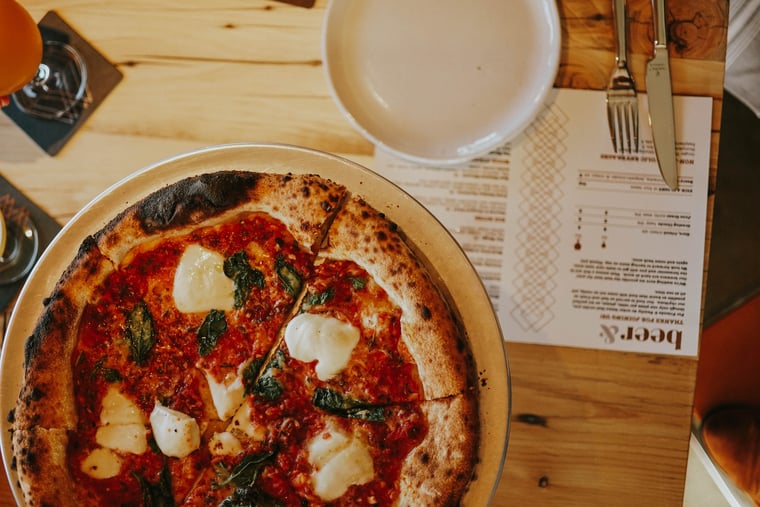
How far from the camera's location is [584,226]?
4.86ft

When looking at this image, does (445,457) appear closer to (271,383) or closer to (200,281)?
(271,383)

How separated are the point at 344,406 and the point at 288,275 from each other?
29cm

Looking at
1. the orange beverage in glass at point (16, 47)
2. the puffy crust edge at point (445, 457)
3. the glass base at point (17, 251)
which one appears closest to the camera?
the puffy crust edge at point (445, 457)

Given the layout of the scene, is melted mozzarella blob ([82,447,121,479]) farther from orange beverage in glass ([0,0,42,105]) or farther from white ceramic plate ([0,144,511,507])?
orange beverage in glass ([0,0,42,105])

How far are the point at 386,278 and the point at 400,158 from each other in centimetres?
34

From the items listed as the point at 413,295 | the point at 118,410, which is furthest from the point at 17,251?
the point at 413,295

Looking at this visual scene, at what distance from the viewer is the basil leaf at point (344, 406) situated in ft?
4.17

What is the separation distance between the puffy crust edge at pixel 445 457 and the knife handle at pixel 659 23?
3.01 ft

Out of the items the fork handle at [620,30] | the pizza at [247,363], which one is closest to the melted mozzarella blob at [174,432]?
the pizza at [247,363]

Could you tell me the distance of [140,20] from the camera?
5.22 feet

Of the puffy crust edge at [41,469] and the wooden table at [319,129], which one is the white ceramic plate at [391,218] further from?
the wooden table at [319,129]

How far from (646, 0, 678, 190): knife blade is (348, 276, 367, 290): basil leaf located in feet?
2.40

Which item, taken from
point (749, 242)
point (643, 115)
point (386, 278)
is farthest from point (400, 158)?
point (749, 242)

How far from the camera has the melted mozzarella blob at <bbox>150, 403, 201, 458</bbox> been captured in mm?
1279
